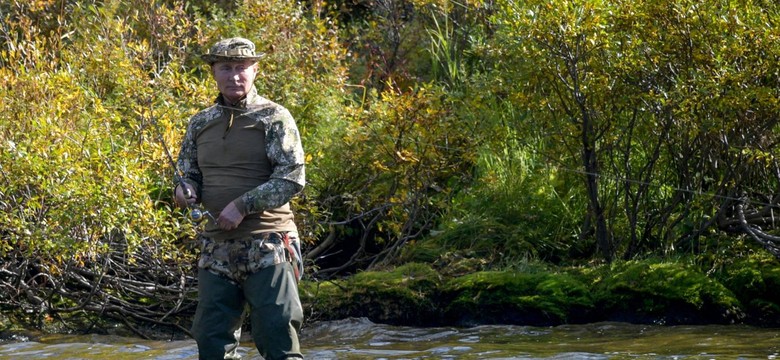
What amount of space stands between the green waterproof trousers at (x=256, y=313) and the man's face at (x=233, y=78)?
748 mm

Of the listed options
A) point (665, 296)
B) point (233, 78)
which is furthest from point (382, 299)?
point (233, 78)

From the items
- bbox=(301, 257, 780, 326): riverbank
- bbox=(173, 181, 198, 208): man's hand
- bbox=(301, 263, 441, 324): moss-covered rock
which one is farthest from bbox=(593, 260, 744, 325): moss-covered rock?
bbox=(173, 181, 198, 208): man's hand

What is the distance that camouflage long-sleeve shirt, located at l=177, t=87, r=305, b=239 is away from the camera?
4953 mm

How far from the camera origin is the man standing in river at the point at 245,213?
4898 mm

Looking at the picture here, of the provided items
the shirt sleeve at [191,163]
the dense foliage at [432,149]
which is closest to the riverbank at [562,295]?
the dense foliage at [432,149]

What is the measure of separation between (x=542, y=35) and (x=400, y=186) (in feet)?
5.96

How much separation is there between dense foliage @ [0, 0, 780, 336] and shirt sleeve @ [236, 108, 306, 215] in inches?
96.9

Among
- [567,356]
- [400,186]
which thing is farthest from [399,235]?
[567,356]

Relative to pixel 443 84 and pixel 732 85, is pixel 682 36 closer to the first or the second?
pixel 732 85

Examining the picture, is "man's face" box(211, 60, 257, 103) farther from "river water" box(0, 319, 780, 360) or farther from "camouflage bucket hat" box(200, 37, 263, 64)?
"river water" box(0, 319, 780, 360)

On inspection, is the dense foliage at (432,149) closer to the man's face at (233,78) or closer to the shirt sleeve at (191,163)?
the shirt sleeve at (191,163)

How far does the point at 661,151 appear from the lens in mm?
8844

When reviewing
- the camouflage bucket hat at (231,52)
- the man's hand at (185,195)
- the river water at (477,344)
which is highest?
the camouflage bucket hat at (231,52)

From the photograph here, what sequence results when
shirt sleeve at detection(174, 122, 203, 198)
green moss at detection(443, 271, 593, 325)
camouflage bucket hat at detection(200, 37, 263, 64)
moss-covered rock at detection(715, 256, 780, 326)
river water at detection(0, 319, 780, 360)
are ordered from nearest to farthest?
camouflage bucket hat at detection(200, 37, 263, 64), shirt sleeve at detection(174, 122, 203, 198), river water at detection(0, 319, 780, 360), moss-covered rock at detection(715, 256, 780, 326), green moss at detection(443, 271, 593, 325)
